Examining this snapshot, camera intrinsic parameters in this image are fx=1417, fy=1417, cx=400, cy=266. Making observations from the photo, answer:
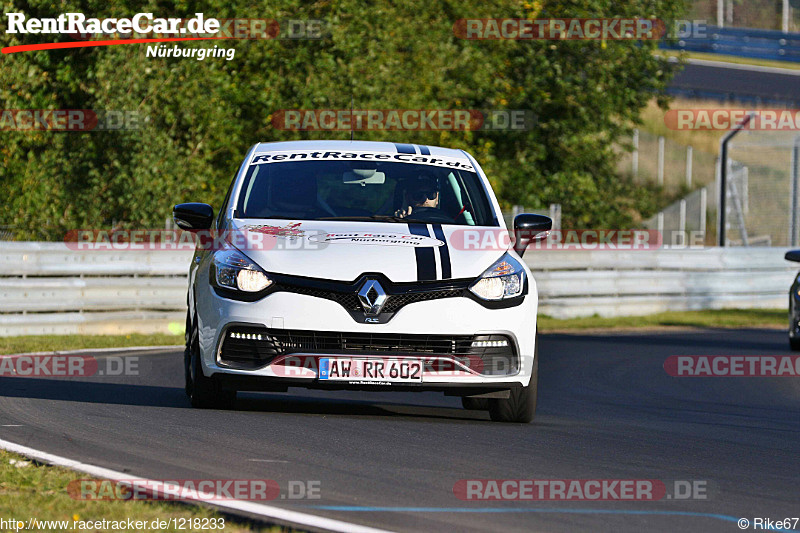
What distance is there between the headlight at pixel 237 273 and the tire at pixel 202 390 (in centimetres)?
49

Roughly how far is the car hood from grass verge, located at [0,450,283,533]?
2.21 metres

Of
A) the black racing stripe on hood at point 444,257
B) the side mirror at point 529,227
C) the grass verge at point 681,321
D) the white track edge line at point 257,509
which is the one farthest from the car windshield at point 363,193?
the grass verge at point 681,321

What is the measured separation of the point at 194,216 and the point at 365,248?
138 cm

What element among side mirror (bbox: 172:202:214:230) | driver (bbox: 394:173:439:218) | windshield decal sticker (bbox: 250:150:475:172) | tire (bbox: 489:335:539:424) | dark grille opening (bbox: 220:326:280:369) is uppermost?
windshield decal sticker (bbox: 250:150:475:172)

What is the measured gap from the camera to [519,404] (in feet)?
28.5

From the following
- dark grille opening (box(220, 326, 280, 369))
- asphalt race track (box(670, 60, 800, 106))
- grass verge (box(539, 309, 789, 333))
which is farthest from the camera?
asphalt race track (box(670, 60, 800, 106))

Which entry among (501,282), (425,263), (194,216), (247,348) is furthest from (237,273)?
(501,282)

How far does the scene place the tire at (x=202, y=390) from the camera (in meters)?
8.59

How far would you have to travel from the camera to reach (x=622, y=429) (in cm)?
901

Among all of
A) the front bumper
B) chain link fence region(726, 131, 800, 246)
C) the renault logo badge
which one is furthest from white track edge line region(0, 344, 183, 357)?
chain link fence region(726, 131, 800, 246)

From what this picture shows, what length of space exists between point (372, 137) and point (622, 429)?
16.3 m

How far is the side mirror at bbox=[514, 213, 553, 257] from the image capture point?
9086mm

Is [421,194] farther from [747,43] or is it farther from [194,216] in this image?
[747,43]

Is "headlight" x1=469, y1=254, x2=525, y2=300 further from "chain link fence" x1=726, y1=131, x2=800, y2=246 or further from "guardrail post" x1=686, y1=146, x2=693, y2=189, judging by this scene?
"guardrail post" x1=686, y1=146, x2=693, y2=189
